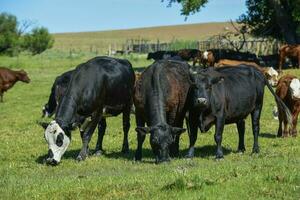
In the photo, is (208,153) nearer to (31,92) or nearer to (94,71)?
(94,71)

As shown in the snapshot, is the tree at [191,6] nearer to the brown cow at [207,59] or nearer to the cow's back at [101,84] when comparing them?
the brown cow at [207,59]

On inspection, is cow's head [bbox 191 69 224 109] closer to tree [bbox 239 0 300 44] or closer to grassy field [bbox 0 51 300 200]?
grassy field [bbox 0 51 300 200]

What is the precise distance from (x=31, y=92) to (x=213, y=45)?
34.0m

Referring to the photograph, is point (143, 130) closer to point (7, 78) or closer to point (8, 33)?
point (7, 78)

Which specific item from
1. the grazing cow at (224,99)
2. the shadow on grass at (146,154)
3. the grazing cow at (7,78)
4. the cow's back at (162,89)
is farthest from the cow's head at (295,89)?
the grazing cow at (7,78)

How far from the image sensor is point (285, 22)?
42.9 meters

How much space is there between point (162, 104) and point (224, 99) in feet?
4.68

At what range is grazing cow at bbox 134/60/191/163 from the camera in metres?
11.8

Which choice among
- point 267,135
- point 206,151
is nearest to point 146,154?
point 206,151

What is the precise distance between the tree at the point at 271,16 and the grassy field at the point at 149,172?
79.8 ft

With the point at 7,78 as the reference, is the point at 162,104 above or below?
above

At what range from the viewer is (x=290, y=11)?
145 ft

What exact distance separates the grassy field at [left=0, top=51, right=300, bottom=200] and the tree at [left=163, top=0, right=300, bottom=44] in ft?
79.8

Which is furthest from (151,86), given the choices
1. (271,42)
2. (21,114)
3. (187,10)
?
(271,42)
